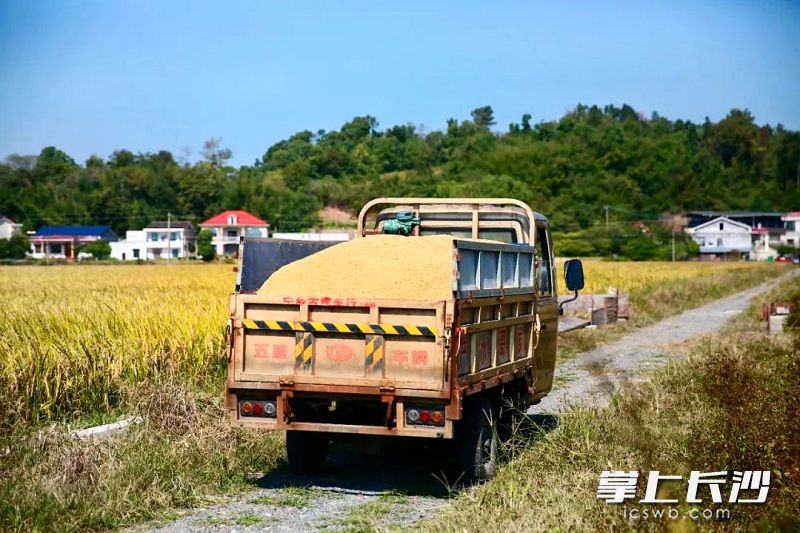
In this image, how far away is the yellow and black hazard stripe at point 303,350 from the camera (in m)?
7.96

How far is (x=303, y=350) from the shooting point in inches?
315

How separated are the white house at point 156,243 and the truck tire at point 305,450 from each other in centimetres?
9051

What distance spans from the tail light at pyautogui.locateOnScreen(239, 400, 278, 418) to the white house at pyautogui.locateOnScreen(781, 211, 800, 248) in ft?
424

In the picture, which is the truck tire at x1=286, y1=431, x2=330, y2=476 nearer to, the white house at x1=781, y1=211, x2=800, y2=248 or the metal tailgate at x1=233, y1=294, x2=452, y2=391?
the metal tailgate at x1=233, y1=294, x2=452, y2=391

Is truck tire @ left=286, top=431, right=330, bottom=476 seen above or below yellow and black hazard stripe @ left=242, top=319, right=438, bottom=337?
below

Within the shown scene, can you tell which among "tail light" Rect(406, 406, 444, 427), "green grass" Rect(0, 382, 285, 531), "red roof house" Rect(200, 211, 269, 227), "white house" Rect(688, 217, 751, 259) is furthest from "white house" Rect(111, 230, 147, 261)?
"tail light" Rect(406, 406, 444, 427)

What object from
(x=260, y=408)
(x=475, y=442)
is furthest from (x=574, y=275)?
(x=260, y=408)

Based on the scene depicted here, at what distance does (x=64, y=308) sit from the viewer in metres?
15.1

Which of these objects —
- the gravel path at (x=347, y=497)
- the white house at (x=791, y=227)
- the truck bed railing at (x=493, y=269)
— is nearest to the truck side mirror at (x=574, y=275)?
the truck bed railing at (x=493, y=269)

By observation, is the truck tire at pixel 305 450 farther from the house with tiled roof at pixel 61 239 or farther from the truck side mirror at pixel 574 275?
the house with tiled roof at pixel 61 239

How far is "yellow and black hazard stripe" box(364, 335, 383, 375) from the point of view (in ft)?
25.6

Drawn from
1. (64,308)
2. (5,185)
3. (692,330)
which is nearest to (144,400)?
(64,308)

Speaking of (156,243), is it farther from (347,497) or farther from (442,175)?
(347,497)

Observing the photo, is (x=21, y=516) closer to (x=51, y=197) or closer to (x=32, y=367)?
(x=32, y=367)
